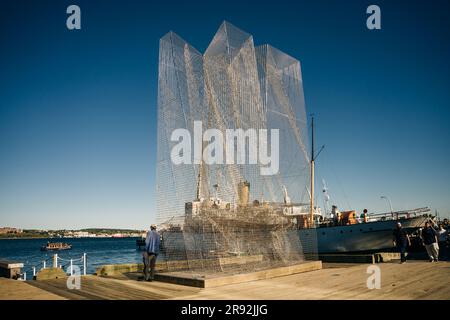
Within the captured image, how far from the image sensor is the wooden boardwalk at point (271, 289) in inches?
319

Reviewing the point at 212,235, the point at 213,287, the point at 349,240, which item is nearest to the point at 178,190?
the point at 212,235

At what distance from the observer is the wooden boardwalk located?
8.10 metres

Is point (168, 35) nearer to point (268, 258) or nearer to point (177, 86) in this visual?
point (177, 86)

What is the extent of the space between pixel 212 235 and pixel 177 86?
5.52 m

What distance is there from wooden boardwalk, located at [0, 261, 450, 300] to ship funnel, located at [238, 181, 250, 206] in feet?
9.55

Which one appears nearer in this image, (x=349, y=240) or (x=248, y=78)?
(x=248, y=78)

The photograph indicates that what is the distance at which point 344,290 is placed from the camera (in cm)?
864

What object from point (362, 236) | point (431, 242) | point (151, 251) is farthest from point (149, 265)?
point (362, 236)

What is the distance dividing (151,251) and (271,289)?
4228mm

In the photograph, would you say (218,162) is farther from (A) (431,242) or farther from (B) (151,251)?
(A) (431,242)

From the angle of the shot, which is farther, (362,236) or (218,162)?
(362,236)

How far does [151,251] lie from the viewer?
1120 centimetres

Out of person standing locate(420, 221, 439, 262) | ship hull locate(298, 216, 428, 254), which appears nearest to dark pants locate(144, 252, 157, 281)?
person standing locate(420, 221, 439, 262)

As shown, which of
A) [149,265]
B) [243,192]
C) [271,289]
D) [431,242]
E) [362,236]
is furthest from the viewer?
[362,236]
